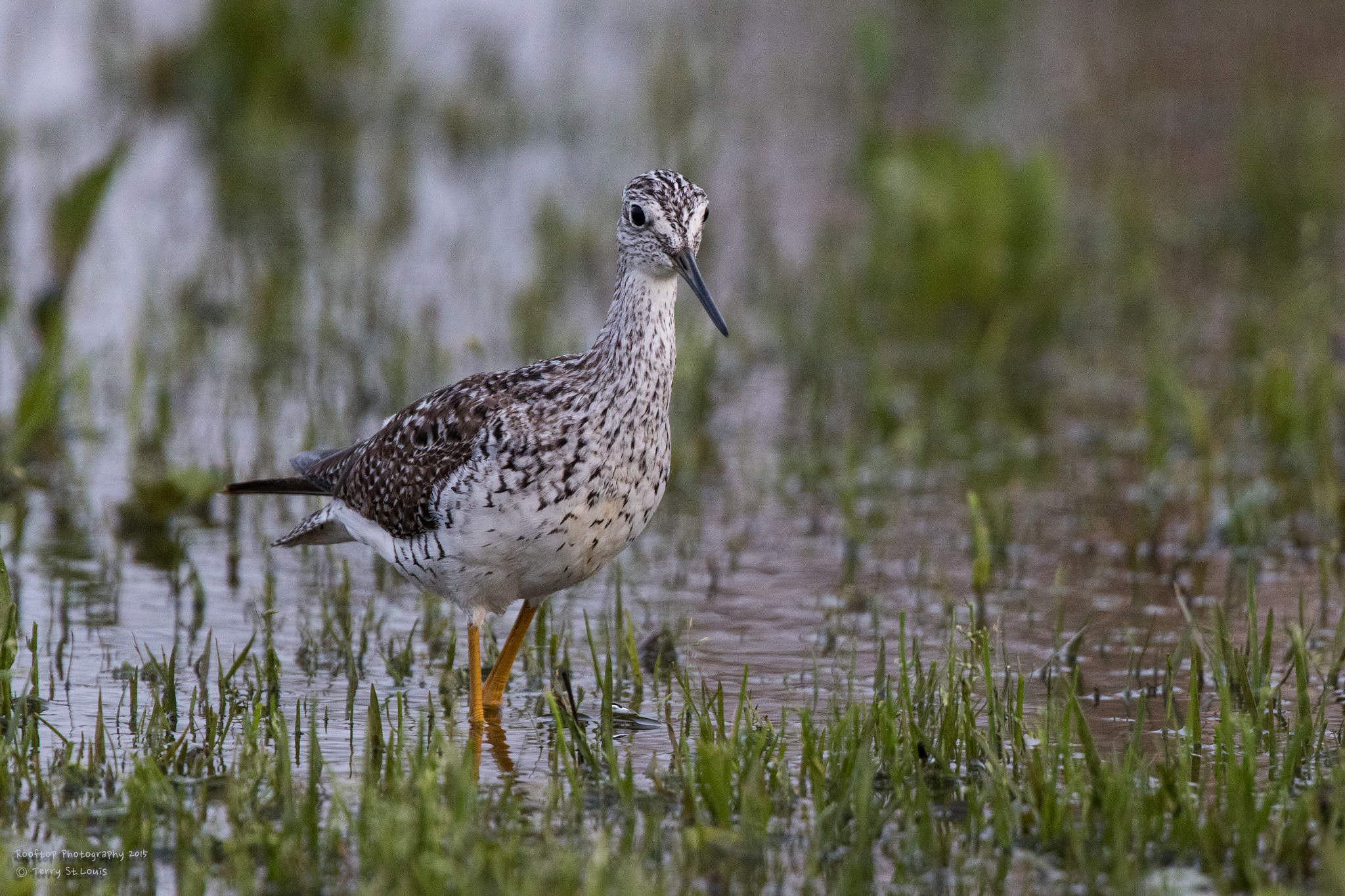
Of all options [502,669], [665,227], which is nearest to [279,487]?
[502,669]

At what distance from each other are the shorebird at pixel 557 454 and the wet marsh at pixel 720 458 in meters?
0.38

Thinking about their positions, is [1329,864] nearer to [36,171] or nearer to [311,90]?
[36,171]

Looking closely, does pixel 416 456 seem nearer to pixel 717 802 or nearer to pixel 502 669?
pixel 502 669

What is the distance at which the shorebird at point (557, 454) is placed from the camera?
5.51 meters

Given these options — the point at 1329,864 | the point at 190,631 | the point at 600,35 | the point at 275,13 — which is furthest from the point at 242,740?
the point at 600,35

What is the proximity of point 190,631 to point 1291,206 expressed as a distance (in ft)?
30.2

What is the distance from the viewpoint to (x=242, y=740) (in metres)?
5.38

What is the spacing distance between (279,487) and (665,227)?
178 centimetres

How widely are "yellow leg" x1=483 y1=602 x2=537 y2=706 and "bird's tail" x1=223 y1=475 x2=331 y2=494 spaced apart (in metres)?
0.83

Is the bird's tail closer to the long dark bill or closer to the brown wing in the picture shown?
the brown wing

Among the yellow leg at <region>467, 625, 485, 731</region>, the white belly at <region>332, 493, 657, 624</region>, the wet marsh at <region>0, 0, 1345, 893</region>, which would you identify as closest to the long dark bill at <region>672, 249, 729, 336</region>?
the white belly at <region>332, 493, 657, 624</region>

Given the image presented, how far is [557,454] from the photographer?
5484 mm

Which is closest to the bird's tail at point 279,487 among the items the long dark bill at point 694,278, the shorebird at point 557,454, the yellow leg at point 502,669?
the shorebird at point 557,454

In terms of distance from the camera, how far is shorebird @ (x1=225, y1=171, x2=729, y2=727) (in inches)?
217
